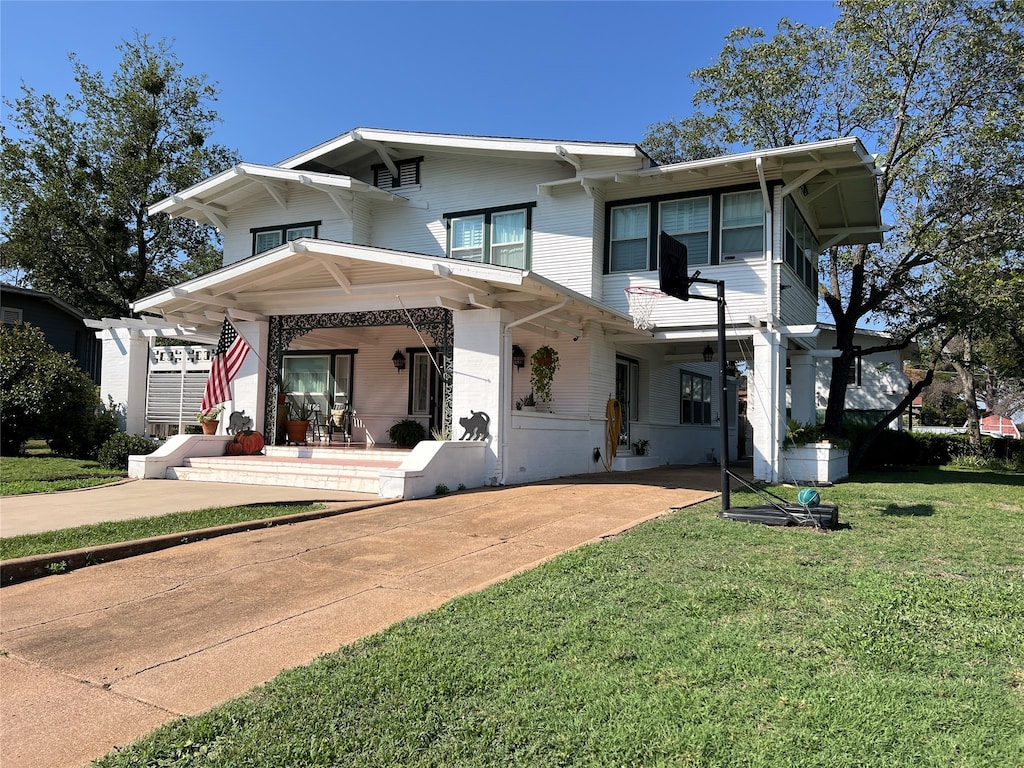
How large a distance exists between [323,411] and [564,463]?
635 centimetres

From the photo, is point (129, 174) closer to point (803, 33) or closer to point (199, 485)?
point (199, 485)

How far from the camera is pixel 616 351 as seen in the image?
50.8 feet

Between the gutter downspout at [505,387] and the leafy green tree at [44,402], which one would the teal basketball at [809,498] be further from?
the leafy green tree at [44,402]

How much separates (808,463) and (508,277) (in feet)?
22.5

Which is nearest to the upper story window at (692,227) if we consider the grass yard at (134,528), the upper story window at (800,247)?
the upper story window at (800,247)

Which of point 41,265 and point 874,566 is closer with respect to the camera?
point 874,566

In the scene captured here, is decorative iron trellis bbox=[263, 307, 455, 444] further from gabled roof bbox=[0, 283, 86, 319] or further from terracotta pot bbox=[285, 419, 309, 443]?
gabled roof bbox=[0, 283, 86, 319]

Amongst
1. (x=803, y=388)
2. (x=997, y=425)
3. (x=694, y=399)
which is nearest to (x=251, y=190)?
(x=694, y=399)

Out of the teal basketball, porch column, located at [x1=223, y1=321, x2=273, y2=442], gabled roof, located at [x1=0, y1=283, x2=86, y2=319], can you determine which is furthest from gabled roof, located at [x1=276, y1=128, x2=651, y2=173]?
gabled roof, located at [x1=0, y1=283, x2=86, y2=319]

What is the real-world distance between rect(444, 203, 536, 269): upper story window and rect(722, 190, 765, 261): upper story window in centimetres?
396

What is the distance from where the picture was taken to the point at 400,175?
16234 mm

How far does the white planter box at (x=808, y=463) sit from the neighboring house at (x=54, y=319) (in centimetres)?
2155

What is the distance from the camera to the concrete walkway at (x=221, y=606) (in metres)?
3.40

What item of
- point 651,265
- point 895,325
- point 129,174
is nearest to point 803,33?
point 895,325
